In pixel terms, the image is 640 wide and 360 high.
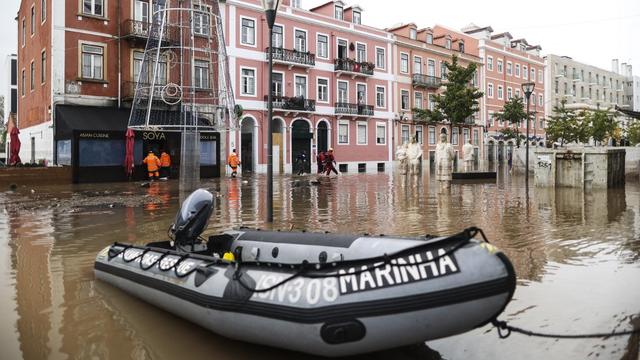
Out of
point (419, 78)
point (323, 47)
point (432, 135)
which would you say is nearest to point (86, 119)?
point (323, 47)

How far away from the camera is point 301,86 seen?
37.5 meters

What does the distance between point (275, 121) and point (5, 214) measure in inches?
979

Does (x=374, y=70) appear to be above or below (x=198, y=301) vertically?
above

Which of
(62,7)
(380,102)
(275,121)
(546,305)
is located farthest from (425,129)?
(546,305)

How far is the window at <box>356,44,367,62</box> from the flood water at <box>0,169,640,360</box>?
28.5 m

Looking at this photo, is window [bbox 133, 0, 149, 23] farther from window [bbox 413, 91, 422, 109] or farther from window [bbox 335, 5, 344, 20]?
window [bbox 413, 91, 422, 109]

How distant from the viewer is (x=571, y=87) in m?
69.6

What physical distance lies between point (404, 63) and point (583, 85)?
132ft

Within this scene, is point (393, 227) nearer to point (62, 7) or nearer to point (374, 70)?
point (62, 7)

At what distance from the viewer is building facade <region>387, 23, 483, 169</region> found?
4484 cm

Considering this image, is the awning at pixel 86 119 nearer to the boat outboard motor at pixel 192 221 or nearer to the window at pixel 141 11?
the window at pixel 141 11

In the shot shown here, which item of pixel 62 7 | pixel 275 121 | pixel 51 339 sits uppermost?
pixel 62 7

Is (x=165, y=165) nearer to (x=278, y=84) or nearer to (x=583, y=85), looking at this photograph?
(x=278, y=84)

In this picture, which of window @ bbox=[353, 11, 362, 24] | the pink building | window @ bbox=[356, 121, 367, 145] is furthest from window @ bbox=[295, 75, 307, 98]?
window @ bbox=[353, 11, 362, 24]
